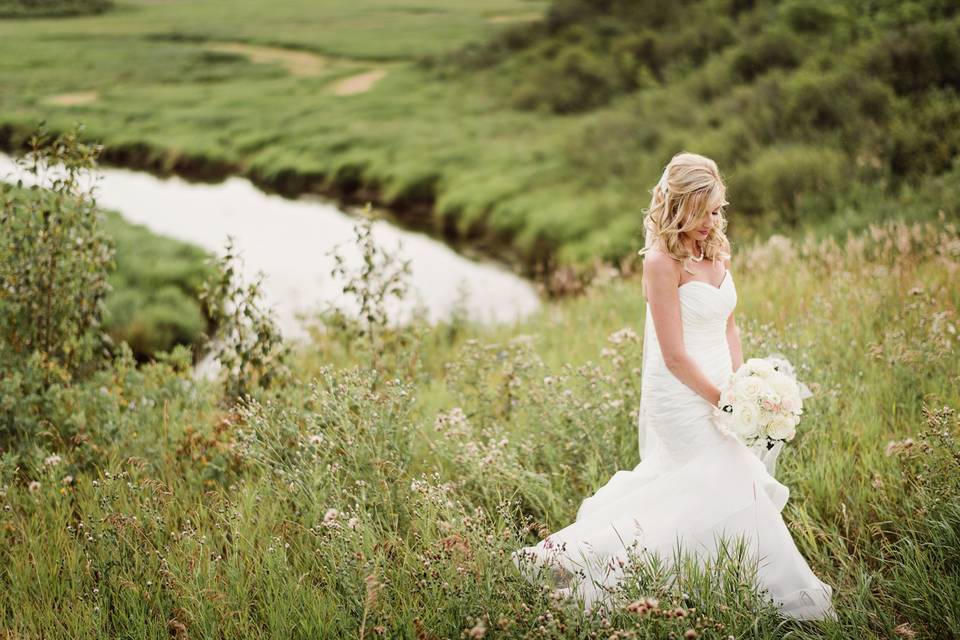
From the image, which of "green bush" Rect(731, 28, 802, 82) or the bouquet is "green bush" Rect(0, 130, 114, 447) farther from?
"green bush" Rect(731, 28, 802, 82)

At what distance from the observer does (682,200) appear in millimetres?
3568

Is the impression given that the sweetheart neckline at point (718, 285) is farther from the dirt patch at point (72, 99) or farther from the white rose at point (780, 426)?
the dirt patch at point (72, 99)

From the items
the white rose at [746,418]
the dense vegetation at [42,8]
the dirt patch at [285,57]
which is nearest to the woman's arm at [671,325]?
the white rose at [746,418]

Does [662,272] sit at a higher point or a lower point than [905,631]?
higher

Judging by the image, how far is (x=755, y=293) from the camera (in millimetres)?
7398

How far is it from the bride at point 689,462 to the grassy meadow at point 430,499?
0.65 ft

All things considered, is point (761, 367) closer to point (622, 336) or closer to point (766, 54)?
point (622, 336)

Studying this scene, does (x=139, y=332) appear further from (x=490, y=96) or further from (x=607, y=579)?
(x=490, y=96)

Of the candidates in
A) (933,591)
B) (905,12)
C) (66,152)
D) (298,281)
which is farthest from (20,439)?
(905,12)

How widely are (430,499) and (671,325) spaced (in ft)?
4.65

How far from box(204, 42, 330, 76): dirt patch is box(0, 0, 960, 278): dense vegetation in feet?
0.25

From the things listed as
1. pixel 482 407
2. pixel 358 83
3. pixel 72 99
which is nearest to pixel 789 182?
pixel 482 407

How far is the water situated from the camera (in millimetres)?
13211

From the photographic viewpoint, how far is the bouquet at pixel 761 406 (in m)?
3.35
